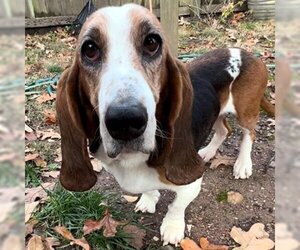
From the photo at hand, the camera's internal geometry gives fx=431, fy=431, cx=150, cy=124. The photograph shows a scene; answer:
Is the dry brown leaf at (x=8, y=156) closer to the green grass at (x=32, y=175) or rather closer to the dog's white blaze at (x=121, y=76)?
the dog's white blaze at (x=121, y=76)

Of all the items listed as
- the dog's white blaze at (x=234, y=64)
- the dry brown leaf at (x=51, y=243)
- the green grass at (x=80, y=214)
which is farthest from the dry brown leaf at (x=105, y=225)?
the dog's white blaze at (x=234, y=64)

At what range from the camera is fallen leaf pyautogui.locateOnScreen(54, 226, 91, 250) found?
2762 millimetres

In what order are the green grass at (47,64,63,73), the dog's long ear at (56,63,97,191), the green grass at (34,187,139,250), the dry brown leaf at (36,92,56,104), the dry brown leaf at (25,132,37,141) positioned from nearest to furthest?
1. the dog's long ear at (56,63,97,191)
2. the green grass at (34,187,139,250)
3. the dry brown leaf at (25,132,37,141)
4. the dry brown leaf at (36,92,56,104)
5. the green grass at (47,64,63,73)

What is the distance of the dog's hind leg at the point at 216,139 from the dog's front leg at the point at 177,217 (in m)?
Result: 0.89

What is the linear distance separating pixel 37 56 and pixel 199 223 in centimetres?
419

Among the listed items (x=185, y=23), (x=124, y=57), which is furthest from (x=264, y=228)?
(x=185, y=23)

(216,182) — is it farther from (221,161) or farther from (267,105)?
(267,105)

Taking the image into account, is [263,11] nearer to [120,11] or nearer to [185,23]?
[185,23]

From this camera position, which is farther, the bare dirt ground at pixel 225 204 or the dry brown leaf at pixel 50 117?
the dry brown leaf at pixel 50 117

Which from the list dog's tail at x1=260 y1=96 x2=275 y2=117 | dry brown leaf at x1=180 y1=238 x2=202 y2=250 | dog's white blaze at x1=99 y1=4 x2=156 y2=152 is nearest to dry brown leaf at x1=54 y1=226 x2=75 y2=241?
dry brown leaf at x1=180 y1=238 x2=202 y2=250

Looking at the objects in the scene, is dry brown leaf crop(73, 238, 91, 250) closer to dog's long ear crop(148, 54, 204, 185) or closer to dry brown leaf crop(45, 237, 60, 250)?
dry brown leaf crop(45, 237, 60, 250)

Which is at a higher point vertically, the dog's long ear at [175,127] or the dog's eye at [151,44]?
the dog's eye at [151,44]

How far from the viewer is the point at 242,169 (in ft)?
11.5

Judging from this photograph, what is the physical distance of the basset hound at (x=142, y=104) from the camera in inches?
75.2
